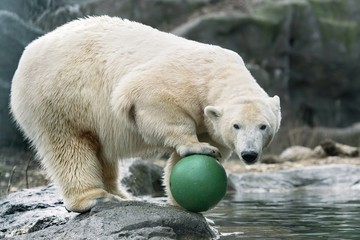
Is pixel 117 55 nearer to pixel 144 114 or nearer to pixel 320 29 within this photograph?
pixel 144 114

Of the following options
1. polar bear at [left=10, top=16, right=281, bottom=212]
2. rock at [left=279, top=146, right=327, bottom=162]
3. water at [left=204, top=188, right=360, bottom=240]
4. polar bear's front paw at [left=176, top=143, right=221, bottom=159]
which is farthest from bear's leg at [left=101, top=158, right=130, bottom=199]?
rock at [left=279, top=146, right=327, bottom=162]

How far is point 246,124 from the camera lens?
5.18 meters

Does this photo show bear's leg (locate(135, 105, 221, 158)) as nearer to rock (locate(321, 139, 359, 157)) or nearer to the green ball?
the green ball

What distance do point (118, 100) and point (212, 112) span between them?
0.78 metres

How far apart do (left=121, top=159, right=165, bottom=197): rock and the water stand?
1033 millimetres

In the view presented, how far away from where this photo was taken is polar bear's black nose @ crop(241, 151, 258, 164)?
5008mm

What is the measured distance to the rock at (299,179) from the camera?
10.3m

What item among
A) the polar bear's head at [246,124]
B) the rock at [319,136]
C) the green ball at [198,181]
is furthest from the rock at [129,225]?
the rock at [319,136]

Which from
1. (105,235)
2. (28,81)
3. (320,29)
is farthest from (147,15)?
(105,235)

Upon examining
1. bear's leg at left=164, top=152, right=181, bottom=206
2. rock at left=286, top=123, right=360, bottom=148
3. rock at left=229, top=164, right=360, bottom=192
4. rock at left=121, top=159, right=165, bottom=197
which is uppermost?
bear's leg at left=164, top=152, right=181, bottom=206

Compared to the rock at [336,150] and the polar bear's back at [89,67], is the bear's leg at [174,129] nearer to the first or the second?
the polar bear's back at [89,67]

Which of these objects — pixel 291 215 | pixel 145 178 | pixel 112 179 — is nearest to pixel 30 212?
pixel 112 179

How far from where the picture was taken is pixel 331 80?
17.9 m

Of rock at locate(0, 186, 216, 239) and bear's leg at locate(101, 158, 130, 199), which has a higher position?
rock at locate(0, 186, 216, 239)
